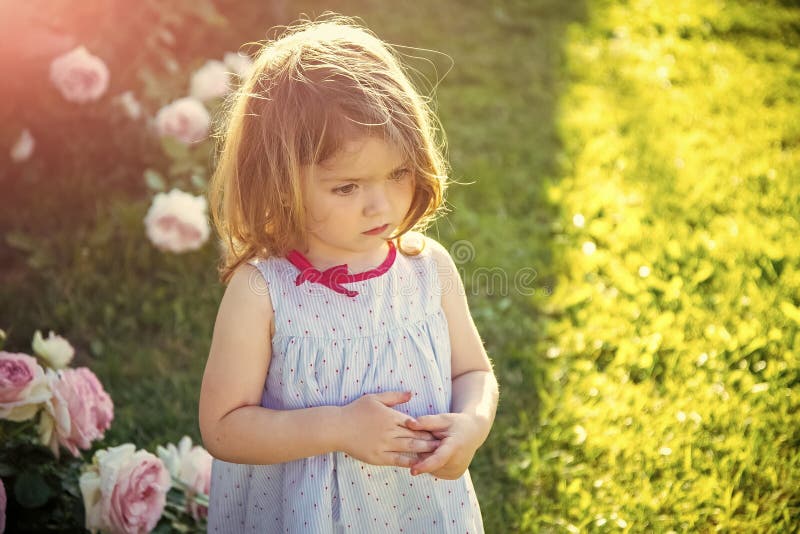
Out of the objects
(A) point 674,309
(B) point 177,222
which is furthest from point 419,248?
(A) point 674,309

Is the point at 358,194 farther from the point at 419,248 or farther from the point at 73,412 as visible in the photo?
the point at 73,412

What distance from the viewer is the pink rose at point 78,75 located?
3045 millimetres

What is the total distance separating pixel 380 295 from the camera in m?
1.54

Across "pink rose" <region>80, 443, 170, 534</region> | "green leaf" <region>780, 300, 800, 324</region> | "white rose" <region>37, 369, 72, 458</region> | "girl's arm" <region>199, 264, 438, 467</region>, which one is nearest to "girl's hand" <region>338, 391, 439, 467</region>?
"girl's arm" <region>199, 264, 438, 467</region>

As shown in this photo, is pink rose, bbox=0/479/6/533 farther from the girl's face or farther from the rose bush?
the rose bush

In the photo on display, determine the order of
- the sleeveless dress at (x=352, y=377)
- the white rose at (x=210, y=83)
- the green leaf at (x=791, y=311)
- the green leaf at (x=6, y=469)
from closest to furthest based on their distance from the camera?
the sleeveless dress at (x=352, y=377) < the green leaf at (x=6, y=469) < the green leaf at (x=791, y=311) < the white rose at (x=210, y=83)

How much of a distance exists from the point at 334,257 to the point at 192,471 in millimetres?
768

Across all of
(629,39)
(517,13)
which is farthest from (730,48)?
(517,13)

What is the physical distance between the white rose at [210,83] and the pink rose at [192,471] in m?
1.62

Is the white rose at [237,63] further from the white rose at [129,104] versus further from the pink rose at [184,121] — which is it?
the white rose at [129,104]

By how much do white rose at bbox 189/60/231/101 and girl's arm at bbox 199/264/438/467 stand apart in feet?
6.24

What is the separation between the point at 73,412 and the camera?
72.6 inches

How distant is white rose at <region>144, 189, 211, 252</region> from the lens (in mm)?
2838

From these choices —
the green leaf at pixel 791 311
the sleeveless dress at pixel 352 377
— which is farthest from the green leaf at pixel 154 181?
the green leaf at pixel 791 311
